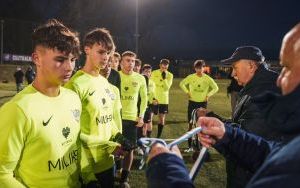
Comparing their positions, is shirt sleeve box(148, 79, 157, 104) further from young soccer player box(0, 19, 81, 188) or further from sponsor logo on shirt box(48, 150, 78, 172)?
sponsor logo on shirt box(48, 150, 78, 172)

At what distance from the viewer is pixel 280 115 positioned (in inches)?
67.5

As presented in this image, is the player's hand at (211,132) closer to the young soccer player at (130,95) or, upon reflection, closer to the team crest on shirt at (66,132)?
the team crest on shirt at (66,132)

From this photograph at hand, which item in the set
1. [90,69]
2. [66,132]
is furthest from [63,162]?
[90,69]

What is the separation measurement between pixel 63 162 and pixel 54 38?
987 mm

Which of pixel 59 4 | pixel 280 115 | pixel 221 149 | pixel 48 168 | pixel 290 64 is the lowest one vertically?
pixel 48 168

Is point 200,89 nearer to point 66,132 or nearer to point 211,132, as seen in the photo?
point 66,132

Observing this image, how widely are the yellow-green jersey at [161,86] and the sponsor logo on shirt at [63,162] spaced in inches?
418

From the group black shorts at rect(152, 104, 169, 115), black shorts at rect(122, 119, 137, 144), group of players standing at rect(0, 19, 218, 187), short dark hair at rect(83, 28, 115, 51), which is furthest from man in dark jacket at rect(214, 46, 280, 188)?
black shorts at rect(152, 104, 169, 115)

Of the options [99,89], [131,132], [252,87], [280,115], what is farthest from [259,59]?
[131,132]

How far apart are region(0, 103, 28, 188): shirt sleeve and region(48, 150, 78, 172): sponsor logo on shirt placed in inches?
12.2

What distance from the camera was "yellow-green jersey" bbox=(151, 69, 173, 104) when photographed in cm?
1397

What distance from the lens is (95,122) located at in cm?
441

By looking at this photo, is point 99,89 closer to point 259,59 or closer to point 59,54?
point 59,54

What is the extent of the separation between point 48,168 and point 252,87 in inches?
91.1
